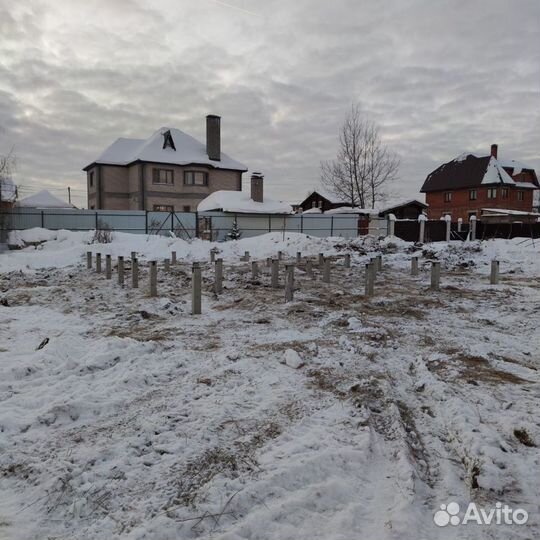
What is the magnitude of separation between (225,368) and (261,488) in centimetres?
210

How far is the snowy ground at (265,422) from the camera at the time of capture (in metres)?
2.44

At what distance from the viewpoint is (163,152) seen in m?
37.7

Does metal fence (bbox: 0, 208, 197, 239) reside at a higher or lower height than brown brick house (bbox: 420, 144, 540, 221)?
lower

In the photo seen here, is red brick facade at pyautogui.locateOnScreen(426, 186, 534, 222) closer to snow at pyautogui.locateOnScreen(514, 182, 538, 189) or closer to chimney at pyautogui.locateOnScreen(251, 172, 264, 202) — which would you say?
snow at pyautogui.locateOnScreen(514, 182, 538, 189)

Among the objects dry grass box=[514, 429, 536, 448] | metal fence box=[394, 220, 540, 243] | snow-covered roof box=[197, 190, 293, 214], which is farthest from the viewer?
snow-covered roof box=[197, 190, 293, 214]

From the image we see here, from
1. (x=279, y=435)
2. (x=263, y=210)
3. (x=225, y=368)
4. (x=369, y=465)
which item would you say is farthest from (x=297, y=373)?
(x=263, y=210)

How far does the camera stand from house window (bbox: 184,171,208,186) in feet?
124

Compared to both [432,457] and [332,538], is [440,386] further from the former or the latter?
[332,538]

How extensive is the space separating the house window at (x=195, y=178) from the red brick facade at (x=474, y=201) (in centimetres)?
2526

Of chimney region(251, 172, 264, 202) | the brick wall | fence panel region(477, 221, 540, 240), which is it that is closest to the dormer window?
the brick wall

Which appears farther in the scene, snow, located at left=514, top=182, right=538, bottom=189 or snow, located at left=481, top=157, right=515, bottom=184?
snow, located at left=514, top=182, right=538, bottom=189

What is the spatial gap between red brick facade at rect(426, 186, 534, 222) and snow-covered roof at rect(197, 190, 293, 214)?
70.3 ft

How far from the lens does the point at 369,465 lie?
2924mm
